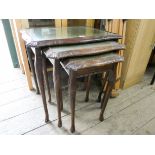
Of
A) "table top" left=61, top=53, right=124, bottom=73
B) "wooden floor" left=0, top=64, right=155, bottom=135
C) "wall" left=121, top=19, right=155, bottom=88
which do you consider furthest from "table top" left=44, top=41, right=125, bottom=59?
"wooden floor" left=0, top=64, right=155, bottom=135

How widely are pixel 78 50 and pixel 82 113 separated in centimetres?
71

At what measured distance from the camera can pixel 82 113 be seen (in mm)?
1379

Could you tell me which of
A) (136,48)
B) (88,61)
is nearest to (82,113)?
(88,61)

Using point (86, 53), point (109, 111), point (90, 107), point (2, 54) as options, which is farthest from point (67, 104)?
point (2, 54)

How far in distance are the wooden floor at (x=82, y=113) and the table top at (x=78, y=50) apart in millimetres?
656

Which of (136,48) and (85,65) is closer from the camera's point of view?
(85,65)

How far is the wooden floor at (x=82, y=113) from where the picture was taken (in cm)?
120

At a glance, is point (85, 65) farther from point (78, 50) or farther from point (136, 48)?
point (136, 48)

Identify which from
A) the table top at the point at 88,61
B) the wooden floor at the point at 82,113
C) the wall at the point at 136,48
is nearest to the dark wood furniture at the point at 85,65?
the table top at the point at 88,61

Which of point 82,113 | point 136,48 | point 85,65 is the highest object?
point 85,65

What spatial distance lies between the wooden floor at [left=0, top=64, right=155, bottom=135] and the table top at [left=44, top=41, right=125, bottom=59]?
2.15ft

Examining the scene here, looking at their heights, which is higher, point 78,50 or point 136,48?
point 78,50
